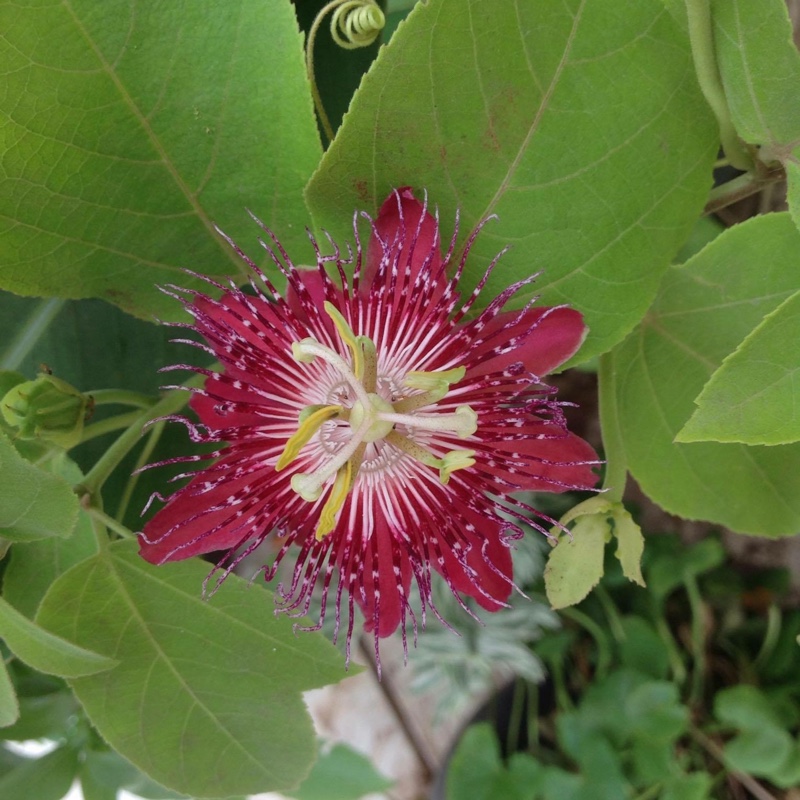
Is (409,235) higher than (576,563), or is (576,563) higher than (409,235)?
(409,235)

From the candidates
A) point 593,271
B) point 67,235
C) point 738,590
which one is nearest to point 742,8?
point 593,271

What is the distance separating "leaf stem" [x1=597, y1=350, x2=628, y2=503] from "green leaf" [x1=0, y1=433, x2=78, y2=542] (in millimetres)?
292

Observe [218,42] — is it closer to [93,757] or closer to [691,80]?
[691,80]

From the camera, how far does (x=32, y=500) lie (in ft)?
1.42

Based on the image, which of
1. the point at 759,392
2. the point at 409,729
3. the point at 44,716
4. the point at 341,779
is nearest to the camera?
the point at 759,392

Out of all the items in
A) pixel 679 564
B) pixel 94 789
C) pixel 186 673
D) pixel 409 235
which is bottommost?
pixel 679 564

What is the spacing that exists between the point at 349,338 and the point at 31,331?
1.16 ft

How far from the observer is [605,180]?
1.47ft

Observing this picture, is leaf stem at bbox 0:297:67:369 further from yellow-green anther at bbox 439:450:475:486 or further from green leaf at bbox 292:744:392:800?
green leaf at bbox 292:744:392:800

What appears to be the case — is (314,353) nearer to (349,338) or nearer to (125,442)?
(349,338)

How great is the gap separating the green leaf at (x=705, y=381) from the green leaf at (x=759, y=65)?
12cm

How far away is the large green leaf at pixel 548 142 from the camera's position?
411mm

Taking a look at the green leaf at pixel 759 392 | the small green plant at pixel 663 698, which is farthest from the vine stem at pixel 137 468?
the small green plant at pixel 663 698

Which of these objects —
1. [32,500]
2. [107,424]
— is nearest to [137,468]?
[107,424]
